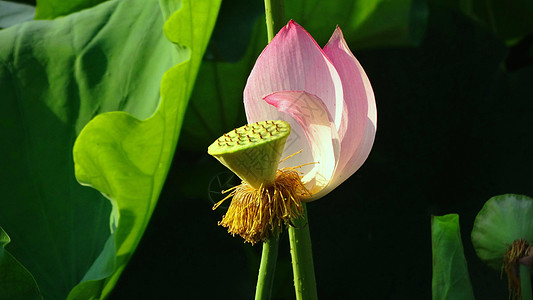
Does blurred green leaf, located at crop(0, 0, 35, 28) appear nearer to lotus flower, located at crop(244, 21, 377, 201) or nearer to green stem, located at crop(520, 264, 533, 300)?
lotus flower, located at crop(244, 21, 377, 201)

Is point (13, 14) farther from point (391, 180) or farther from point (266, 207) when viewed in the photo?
point (266, 207)

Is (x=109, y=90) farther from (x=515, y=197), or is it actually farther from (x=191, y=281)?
(x=515, y=197)

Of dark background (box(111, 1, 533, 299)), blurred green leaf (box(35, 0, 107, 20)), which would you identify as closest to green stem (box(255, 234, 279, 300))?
dark background (box(111, 1, 533, 299))

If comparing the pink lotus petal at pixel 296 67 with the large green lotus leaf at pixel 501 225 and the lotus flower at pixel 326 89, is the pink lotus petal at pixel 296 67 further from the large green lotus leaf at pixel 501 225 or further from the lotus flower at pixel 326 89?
the large green lotus leaf at pixel 501 225

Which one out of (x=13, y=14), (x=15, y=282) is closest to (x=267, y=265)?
(x=15, y=282)

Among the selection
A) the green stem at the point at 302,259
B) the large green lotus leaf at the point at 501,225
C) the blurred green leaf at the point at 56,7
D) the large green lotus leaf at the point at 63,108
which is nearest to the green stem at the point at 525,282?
the large green lotus leaf at the point at 501,225
